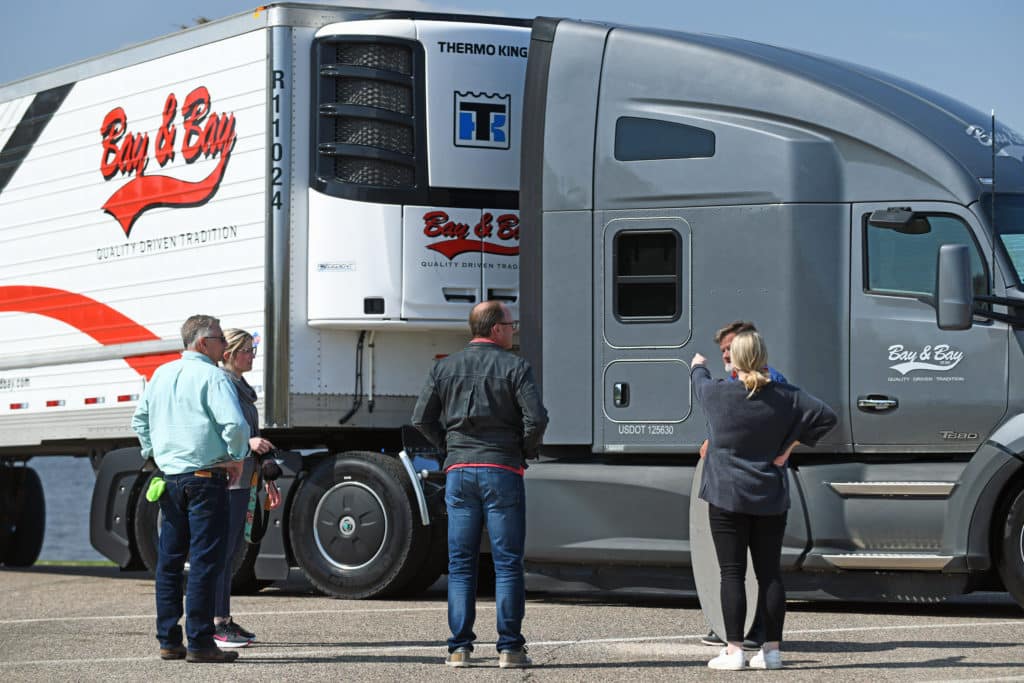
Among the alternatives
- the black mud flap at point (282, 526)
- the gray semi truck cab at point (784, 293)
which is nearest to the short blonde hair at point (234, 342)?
the gray semi truck cab at point (784, 293)

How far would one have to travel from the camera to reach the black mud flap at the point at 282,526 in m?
12.6

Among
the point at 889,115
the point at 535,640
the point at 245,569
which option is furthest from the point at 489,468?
the point at 245,569

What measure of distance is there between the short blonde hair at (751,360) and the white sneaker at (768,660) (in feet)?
4.01

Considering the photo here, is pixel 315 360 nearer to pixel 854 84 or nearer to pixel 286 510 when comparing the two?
pixel 286 510

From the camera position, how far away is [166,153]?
43.6 ft

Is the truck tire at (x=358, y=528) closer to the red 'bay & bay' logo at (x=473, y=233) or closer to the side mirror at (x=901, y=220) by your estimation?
the red 'bay & bay' logo at (x=473, y=233)

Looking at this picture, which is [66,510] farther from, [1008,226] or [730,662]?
[730,662]

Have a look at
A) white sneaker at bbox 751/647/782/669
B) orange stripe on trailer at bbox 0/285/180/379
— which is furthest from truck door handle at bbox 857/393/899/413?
orange stripe on trailer at bbox 0/285/180/379

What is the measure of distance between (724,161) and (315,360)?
3.25 metres

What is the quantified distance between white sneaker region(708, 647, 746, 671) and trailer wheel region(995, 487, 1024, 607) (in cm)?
273

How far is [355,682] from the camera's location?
7887 millimetres

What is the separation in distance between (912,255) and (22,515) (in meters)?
10.4

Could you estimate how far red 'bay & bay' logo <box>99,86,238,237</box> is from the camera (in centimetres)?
1282

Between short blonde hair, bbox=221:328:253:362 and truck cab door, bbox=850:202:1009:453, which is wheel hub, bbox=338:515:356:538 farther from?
truck cab door, bbox=850:202:1009:453
